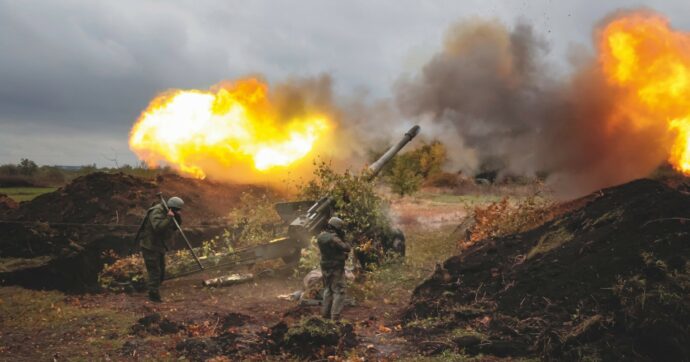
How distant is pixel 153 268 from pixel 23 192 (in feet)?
38.7

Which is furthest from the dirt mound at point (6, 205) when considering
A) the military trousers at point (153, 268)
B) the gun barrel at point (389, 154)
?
the gun barrel at point (389, 154)

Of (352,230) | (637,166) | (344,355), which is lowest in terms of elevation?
(344,355)

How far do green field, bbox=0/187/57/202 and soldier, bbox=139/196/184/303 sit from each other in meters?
9.99

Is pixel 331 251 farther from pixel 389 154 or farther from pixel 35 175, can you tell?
pixel 35 175

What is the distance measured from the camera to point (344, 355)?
301 inches

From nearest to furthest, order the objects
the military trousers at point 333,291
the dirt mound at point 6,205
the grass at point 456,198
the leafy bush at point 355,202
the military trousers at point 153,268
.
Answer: the military trousers at point 333,291, the military trousers at point 153,268, the leafy bush at point 355,202, the dirt mound at point 6,205, the grass at point 456,198

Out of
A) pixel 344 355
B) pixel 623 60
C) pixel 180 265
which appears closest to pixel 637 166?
pixel 623 60

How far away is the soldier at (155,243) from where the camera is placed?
36.6ft

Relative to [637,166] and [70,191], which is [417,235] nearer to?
[637,166]

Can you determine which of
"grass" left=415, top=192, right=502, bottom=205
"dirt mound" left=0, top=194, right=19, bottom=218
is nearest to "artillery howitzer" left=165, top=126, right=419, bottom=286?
"dirt mound" left=0, top=194, right=19, bottom=218

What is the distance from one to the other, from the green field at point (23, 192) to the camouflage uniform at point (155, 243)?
9987mm

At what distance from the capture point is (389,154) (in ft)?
50.2

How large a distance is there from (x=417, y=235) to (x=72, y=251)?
1205 centimetres

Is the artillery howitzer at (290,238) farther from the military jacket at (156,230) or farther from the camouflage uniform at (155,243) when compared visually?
the military jacket at (156,230)
